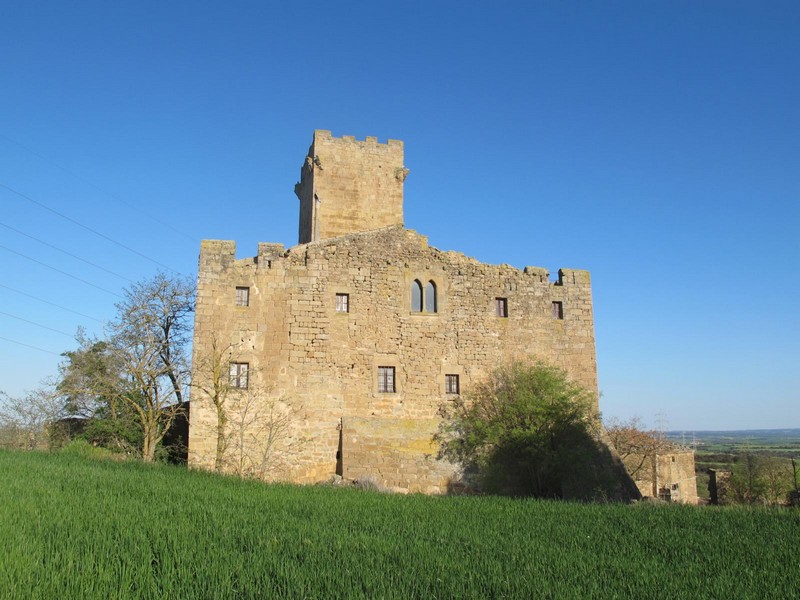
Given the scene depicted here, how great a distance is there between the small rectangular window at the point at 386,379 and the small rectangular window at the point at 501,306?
4.49 m

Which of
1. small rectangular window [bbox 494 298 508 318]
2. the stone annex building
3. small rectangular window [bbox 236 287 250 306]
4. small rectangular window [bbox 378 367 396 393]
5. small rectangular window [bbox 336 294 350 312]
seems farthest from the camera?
small rectangular window [bbox 494 298 508 318]

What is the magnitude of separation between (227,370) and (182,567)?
12.5 metres

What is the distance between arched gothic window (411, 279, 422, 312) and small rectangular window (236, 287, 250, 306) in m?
5.54

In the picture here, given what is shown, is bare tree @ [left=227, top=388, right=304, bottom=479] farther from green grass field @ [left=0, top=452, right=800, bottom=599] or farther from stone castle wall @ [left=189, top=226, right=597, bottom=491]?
green grass field @ [left=0, top=452, right=800, bottom=599]

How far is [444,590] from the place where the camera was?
21.1 ft

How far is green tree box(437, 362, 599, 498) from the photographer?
18594mm

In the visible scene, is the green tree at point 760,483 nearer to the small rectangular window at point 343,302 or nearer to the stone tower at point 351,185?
the stone tower at point 351,185

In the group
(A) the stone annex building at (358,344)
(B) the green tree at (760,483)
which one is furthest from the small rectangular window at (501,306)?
(B) the green tree at (760,483)

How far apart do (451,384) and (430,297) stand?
122 inches

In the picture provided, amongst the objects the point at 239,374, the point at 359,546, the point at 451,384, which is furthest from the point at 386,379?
the point at 359,546

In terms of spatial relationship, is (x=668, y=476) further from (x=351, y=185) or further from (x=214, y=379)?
(x=214, y=379)

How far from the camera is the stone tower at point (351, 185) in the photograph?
2528 centimetres

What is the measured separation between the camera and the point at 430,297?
21.4m

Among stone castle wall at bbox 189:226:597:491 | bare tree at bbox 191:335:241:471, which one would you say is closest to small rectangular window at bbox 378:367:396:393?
stone castle wall at bbox 189:226:597:491
